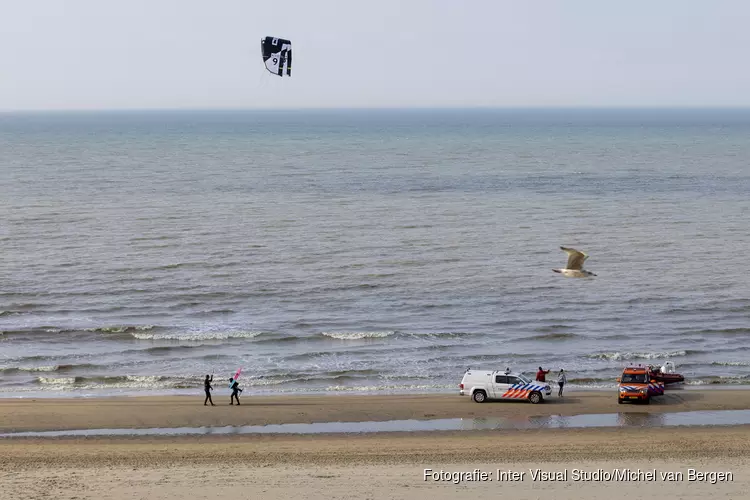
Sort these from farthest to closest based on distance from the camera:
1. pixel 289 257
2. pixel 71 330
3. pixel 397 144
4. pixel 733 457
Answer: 1. pixel 397 144
2. pixel 289 257
3. pixel 71 330
4. pixel 733 457

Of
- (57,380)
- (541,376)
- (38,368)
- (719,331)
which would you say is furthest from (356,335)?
(719,331)

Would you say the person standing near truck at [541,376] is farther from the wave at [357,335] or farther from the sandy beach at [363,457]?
the wave at [357,335]

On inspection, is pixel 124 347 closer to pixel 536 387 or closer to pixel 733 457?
Result: pixel 536 387

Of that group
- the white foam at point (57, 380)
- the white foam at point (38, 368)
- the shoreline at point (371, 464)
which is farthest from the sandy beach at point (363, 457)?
the white foam at point (38, 368)

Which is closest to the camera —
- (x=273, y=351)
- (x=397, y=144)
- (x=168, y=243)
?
(x=273, y=351)

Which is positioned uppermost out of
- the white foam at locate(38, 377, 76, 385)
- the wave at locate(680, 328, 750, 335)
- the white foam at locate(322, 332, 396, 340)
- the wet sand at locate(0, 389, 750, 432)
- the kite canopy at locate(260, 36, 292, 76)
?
the kite canopy at locate(260, 36, 292, 76)

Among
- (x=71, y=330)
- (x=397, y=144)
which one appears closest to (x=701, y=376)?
(x=71, y=330)

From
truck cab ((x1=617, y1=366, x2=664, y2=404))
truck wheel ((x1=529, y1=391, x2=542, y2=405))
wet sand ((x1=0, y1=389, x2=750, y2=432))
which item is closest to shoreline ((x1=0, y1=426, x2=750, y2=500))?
wet sand ((x1=0, y1=389, x2=750, y2=432))

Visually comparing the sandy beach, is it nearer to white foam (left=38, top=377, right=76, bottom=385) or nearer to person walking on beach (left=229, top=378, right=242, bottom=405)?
person walking on beach (left=229, top=378, right=242, bottom=405)
